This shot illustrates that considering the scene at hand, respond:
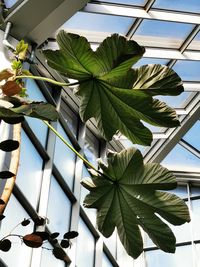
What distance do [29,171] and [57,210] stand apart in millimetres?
1056

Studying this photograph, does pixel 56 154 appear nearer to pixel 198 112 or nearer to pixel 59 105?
pixel 59 105

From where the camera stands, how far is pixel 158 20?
8.13m

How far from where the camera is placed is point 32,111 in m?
1.27

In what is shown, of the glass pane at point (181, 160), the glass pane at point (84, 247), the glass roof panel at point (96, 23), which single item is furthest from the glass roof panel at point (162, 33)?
the glass pane at point (181, 160)

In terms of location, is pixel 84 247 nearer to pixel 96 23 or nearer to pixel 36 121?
pixel 36 121

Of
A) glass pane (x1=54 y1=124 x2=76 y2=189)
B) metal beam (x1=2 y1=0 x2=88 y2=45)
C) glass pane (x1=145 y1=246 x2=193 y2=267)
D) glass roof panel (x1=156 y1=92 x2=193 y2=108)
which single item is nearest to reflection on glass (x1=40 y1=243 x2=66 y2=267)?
glass pane (x1=54 y1=124 x2=76 y2=189)

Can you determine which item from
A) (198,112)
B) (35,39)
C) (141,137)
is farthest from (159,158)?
(141,137)

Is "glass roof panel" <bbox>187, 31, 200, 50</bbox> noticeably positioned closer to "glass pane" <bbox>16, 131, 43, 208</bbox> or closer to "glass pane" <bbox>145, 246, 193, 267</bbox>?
"glass pane" <bbox>16, 131, 43, 208</bbox>

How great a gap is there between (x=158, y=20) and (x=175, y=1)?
39cm

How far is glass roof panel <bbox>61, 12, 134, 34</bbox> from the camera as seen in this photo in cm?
788

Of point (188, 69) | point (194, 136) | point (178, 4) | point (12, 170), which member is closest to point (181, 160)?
point (194, 136)

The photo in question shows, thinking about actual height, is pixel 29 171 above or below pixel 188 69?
below

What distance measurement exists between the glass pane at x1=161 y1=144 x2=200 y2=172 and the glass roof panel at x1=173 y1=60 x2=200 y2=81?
228cm

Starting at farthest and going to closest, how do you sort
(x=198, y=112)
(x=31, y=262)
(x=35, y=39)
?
(x=198, y=112) < (x=35, y=39) < (x=31, y=262)
